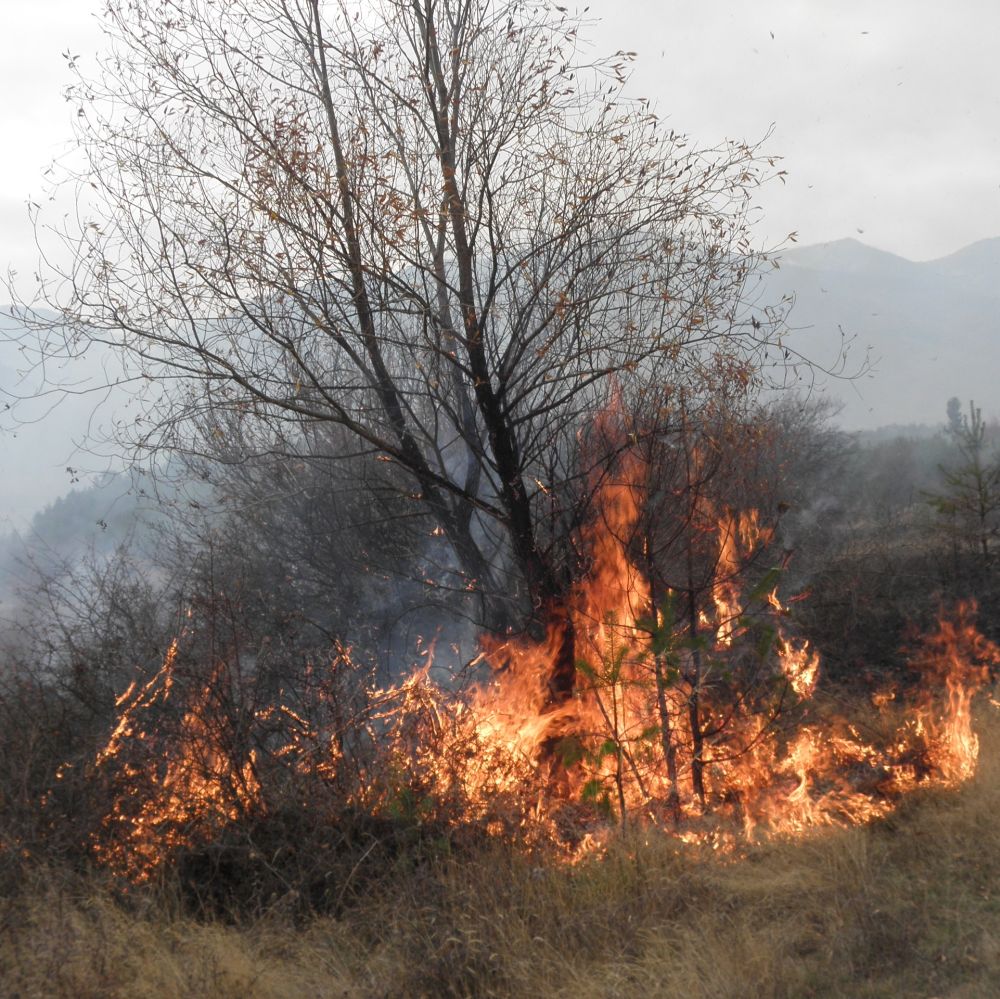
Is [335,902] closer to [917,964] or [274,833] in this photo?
[274,833]

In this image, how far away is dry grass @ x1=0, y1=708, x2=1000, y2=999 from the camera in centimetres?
435

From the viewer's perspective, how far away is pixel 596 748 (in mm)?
8414

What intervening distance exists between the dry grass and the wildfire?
64 cm

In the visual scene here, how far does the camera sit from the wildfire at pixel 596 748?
6277 millimetres

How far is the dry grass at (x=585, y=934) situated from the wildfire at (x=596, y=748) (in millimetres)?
642

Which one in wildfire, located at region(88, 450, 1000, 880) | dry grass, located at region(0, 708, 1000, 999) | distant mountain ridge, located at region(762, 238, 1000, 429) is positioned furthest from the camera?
distant mountain ridge, located at region(762, 238, 1000, 429)

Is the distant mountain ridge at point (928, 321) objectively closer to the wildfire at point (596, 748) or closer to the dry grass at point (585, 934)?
the wildfire at point (596, 748)

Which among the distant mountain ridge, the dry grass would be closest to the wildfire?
the dry grass

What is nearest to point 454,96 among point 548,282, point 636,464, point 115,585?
point 548,282

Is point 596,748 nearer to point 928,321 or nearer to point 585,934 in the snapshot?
point 585,934

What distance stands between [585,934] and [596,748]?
140 inches

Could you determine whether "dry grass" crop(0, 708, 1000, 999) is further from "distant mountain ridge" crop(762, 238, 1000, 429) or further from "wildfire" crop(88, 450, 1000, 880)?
"distant mountain ridge" crop(762, 238, 1000, 429)

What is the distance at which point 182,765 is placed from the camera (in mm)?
6305

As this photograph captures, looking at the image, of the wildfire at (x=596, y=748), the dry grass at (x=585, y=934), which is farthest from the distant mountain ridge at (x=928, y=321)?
the dry grass at (x=585, y=934)
